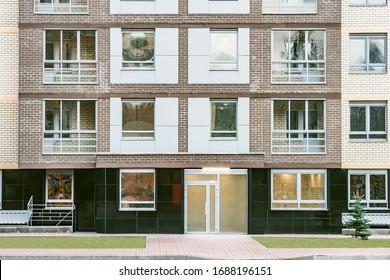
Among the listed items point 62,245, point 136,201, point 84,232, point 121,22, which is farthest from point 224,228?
point 121,22

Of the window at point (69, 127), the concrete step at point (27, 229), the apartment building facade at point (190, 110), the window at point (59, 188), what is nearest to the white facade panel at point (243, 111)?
the apartment building facade at point (190, 110)

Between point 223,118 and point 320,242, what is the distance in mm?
6789

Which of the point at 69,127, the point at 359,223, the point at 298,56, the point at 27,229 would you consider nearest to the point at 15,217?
the point at 27,229

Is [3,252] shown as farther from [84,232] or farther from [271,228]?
[271,228]

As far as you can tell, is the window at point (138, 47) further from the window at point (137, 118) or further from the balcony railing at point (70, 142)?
the balcony railing at point (70, 142)

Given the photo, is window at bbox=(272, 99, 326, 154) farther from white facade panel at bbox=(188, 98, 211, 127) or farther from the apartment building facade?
white facade panel at bbox=(188, 98, 211, 127)

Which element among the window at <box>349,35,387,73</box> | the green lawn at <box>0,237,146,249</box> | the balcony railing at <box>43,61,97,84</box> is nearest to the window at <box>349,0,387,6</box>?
the window at <box>349,35,387,73</box>

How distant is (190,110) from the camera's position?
28250 millimetres

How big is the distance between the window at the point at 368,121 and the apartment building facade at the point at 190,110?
70 centimetres

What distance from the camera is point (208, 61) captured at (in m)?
28.3

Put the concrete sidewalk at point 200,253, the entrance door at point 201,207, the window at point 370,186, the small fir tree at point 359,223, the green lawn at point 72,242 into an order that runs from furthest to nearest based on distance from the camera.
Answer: the window at point 370,186
the entrance door at point 201,207
the small fir tree at point 359,223
the green lawn at point 72,242
the concrete sidewalk at point 200,253

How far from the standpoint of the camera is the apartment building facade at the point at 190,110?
28.1 metres

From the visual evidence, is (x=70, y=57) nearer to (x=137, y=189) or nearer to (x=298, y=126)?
→ (x=137, y=189)

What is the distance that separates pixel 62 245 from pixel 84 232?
5.32 metres
